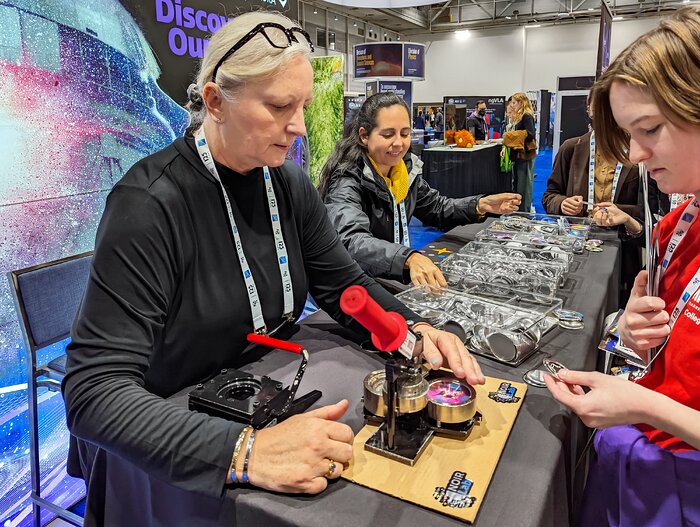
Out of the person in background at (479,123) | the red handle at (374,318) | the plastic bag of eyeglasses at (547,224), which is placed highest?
the person in background at (479,123)

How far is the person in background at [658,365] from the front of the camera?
0.80 metres

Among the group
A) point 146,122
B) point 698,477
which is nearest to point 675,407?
point 698,477

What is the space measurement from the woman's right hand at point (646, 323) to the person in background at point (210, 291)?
292 mm

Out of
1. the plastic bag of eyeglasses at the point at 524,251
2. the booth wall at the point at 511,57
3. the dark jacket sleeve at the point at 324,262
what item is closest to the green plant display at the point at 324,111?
the plastic bag of eyeglasses at the point at 524,251

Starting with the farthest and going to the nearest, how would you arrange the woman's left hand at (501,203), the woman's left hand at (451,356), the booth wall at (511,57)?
the booth wall at (511,57), the woman's left hand at (501,203), the woman's left hand at (451,356)

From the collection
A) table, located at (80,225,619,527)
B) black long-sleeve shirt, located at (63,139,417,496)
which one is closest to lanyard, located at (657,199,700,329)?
table, located at (80,225,619,527)

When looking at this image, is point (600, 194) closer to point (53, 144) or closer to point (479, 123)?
point (53, 144)

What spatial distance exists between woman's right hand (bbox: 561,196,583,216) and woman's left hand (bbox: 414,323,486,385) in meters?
2.11

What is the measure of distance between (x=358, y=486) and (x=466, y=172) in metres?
7.81

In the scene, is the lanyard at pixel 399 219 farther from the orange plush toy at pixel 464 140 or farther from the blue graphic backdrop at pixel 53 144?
the orange plush toy at pixel 464 140

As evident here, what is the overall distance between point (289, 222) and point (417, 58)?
9274 millimetres

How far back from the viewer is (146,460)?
83 cm

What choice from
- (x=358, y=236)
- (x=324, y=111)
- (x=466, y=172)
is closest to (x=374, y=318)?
(x=358, y=236)

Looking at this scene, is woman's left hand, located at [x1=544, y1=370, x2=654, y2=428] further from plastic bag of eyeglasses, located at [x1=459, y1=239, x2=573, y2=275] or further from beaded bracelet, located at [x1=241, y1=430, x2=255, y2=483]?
plastic bag of eyeglasses, located at [x1=459, y1=239, x2=573, y2=275]
